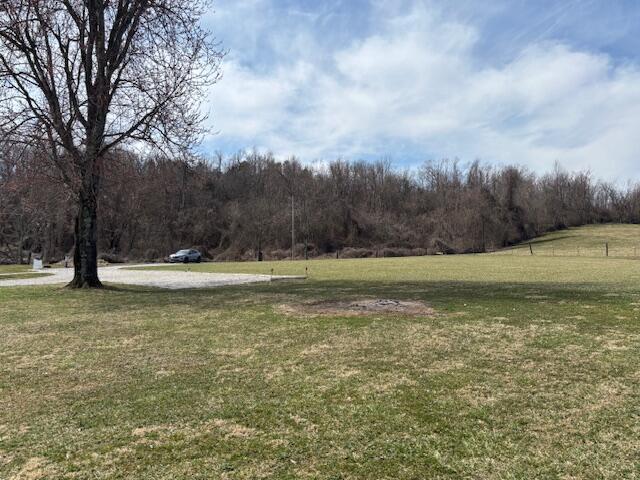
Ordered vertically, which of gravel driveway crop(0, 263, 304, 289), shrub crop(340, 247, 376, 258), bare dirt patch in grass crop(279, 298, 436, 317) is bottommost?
bare dirt patch in grass crop(279, 298, 436, 317)

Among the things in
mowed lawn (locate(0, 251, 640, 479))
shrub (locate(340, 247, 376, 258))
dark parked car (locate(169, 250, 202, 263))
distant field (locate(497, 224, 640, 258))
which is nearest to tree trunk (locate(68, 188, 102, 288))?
mowed lawn (locate(0, 251, 640, 479))

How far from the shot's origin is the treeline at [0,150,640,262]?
7412cm

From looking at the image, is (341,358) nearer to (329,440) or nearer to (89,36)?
(329,440)

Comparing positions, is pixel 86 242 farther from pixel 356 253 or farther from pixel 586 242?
pixel 586 242

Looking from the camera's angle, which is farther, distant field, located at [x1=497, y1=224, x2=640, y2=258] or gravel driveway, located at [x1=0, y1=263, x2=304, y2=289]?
distant field, located at [x1=497, y1=224, x2=640, y2=258]

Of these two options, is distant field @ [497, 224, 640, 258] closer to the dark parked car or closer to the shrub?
the shrub

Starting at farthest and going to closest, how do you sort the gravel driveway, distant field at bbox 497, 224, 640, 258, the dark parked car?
1. distant field at bbox 497, 224, 640, 258
2. the dark parked car
3. the gravel driveway

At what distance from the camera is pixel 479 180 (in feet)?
347

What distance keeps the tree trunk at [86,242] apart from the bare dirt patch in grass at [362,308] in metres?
9.03

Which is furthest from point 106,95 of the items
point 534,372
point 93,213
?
point 534,372

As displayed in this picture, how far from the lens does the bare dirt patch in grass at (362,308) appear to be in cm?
1052

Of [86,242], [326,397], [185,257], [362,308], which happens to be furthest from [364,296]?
[185,257]

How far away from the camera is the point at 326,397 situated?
5070mm

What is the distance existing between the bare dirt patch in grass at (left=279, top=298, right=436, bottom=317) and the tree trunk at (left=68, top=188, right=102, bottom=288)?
9.03 meters
